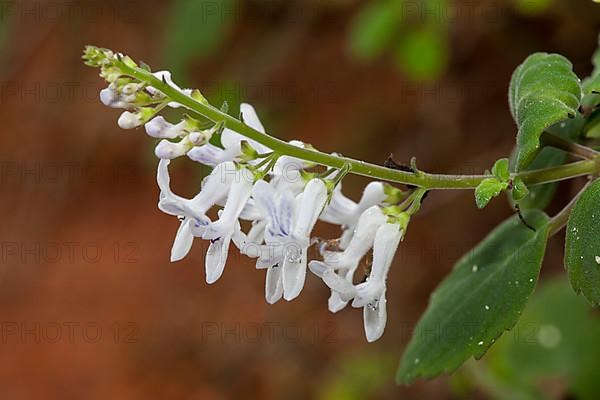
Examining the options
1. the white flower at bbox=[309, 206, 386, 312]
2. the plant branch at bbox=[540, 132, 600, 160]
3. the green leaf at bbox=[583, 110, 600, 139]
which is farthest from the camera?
the green leaf at bbox=[583, 110, 600, 139]

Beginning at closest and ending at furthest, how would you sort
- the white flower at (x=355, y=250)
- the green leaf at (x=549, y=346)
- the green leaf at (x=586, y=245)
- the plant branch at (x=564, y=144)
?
the green leaf at (x=586, y=245) → the white flower at (x=355, y=250) → the plant branch at (x=564, y=144) → the green leaf at (x=549, y=346)

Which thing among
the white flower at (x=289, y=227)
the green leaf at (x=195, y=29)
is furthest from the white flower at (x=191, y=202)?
the green leaf at (x=195, y=29)

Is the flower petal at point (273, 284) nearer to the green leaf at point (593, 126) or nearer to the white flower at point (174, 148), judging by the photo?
the white flower at point (174, 148)

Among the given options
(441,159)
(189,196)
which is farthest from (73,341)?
(441,159)

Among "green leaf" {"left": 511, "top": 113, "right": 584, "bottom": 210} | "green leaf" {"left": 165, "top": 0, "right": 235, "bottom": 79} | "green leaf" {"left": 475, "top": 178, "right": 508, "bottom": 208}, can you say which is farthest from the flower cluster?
"green leaf" {"left": 165, "top": 0, "right": 235, "bottom": 79}

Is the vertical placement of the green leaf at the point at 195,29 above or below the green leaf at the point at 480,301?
above

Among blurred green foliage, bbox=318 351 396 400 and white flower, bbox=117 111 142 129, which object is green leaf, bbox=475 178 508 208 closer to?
white flower, bbox=117 111 142 129

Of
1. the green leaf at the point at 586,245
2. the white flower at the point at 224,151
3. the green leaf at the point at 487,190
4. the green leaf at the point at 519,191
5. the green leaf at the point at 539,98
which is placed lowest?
the green leaf at the point at 586,245
